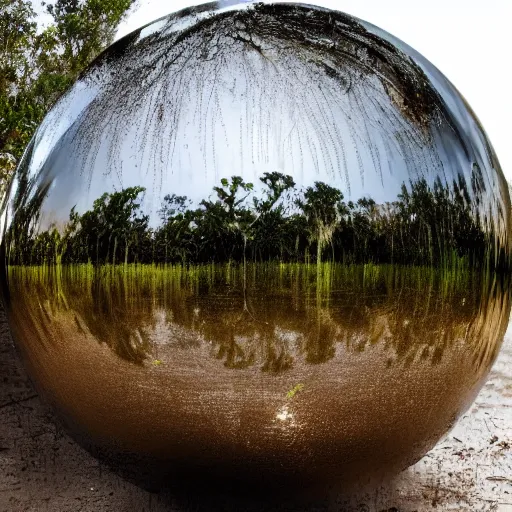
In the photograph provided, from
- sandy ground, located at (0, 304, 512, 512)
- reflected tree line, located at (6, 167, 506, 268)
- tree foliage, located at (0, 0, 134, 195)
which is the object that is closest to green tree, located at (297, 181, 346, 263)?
reflected tree line, located at (6, 167, 506, 268)

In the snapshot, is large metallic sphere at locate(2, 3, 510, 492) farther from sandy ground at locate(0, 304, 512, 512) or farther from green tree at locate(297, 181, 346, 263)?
sandy ground at locate(0, 304, 512, 512)

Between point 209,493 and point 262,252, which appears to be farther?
point 209,493

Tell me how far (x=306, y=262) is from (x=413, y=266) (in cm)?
40

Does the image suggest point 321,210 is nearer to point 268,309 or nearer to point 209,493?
point 268,309

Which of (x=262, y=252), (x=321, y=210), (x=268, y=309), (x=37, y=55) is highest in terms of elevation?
(x=37, y=55)

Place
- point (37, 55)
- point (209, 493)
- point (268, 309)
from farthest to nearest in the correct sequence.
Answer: point (37, 55), point (209, 493), point (268, 309)

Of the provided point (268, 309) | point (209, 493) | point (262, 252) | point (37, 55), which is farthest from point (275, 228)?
point (37, 55)

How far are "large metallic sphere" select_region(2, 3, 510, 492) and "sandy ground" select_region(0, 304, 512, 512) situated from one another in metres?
0.45

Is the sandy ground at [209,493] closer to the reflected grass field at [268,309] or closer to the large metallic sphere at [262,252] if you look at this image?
the large metallic sphere at [262,252]

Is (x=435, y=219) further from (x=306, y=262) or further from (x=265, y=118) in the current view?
(x=265, y=118)

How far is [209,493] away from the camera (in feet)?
8.37

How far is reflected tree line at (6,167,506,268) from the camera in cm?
213

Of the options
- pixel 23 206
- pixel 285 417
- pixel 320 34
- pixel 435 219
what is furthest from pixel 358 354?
pixel 23 206

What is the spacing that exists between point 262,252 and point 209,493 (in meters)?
1.04
